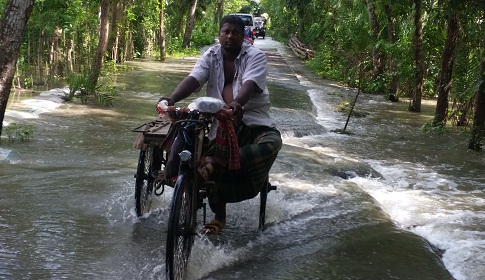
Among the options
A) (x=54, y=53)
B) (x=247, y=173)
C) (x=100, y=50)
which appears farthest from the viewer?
(x=54, y=53)

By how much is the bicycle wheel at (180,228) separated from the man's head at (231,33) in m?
1.23

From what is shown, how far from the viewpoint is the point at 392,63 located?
53.6ft

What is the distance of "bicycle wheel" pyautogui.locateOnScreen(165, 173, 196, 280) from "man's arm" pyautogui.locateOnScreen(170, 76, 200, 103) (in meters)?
0.81

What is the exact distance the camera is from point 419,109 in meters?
14.8

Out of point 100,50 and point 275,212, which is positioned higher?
point 100,50

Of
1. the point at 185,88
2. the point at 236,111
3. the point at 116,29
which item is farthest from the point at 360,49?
the point at 236,111

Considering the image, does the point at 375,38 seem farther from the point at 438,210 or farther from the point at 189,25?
the point at 189,25

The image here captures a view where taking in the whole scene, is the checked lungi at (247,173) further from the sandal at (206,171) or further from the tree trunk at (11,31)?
the tree trunk at (11,31)

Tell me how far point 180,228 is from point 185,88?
1.25 metres

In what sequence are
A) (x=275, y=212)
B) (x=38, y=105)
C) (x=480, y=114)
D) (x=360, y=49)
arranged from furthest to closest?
(x=360, y=49) < (x=38, y=105) < (x=480, y=114) < (x=275, y=212)

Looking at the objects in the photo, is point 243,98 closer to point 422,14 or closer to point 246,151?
point 246,151

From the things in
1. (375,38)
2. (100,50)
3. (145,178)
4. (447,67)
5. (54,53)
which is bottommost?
(145,178)

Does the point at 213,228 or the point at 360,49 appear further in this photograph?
the point at 360,49

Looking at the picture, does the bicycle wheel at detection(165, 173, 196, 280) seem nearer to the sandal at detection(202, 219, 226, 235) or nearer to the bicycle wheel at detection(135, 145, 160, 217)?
the sandal at detection(202, 219, 226, 235)
